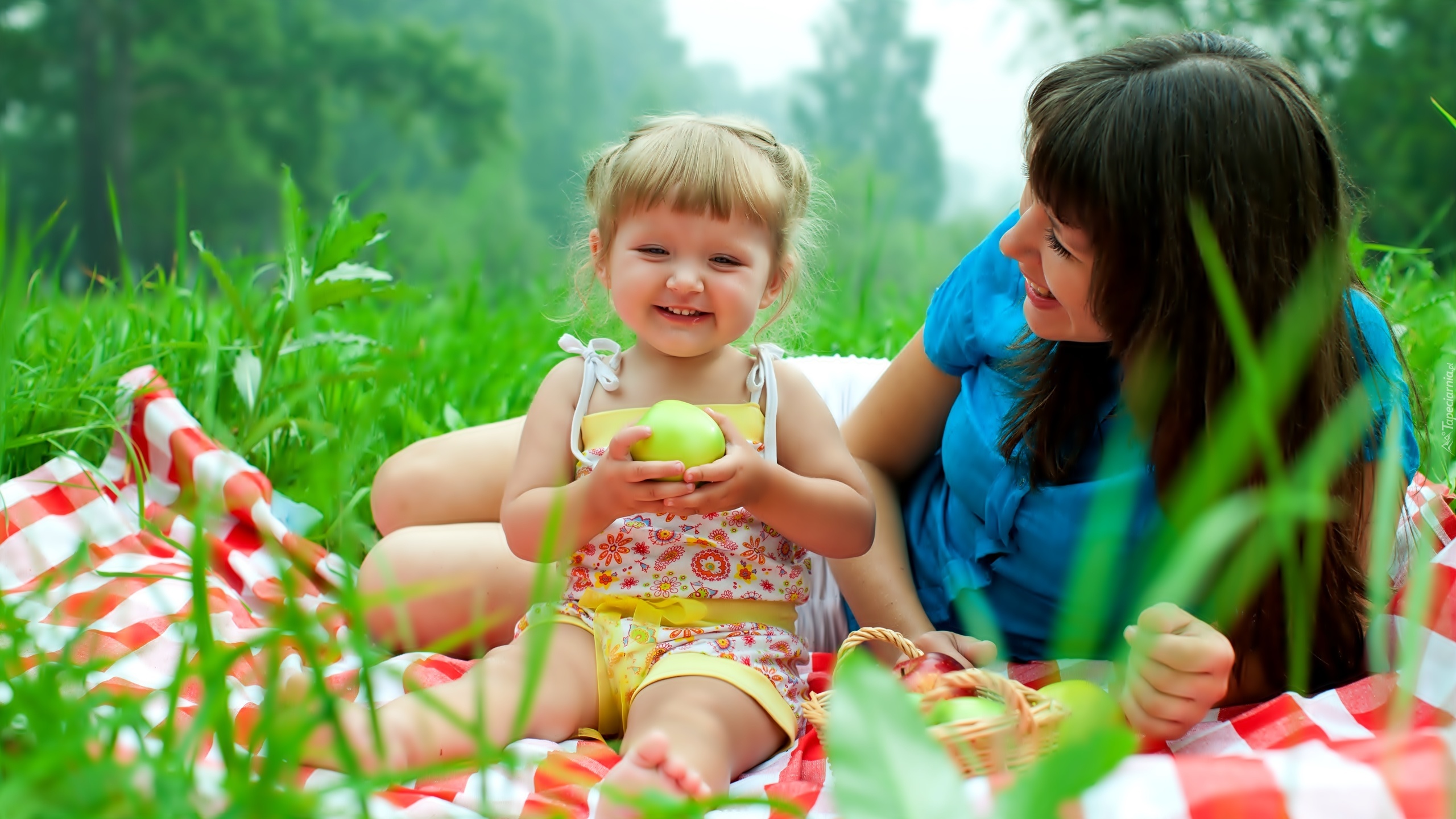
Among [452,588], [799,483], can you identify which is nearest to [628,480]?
[799,483]

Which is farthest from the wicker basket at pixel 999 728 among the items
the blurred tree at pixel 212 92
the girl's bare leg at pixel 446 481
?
the blurred tree at pixel 212 92

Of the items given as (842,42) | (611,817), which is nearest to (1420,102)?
(611,817)

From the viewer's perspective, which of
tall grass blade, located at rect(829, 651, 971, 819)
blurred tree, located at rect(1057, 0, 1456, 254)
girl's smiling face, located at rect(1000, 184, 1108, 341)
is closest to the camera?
tall grass blade, located at rect(829, 651, 971, 819)

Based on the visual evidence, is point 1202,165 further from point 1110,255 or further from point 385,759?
point 385,759

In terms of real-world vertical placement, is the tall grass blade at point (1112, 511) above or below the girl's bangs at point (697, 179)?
below

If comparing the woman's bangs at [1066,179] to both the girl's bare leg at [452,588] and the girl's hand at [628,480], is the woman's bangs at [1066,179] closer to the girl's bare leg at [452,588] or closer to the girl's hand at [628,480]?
the girl's hand at [628,480]

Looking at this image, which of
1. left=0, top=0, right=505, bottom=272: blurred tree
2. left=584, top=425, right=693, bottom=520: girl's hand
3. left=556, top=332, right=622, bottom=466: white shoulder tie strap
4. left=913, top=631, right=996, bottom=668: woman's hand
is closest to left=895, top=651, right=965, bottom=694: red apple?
left=913, top=631, right=996, bottom=668: woman's hand

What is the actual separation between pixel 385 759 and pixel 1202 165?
97 cm

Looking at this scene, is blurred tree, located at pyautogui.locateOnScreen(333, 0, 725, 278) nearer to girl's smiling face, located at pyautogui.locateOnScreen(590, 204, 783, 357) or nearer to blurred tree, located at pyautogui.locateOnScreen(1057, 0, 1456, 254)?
blurred tree, located at pyautogui.locateOnScreen(1057, 0, 1456, 254)

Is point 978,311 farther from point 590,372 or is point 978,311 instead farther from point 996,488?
point 590,372

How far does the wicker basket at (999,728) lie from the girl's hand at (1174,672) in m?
0.10

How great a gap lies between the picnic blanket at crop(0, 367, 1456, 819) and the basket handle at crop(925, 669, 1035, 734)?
0.11m

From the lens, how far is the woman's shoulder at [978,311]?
162cm

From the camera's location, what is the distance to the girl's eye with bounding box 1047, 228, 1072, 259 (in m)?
1.24
